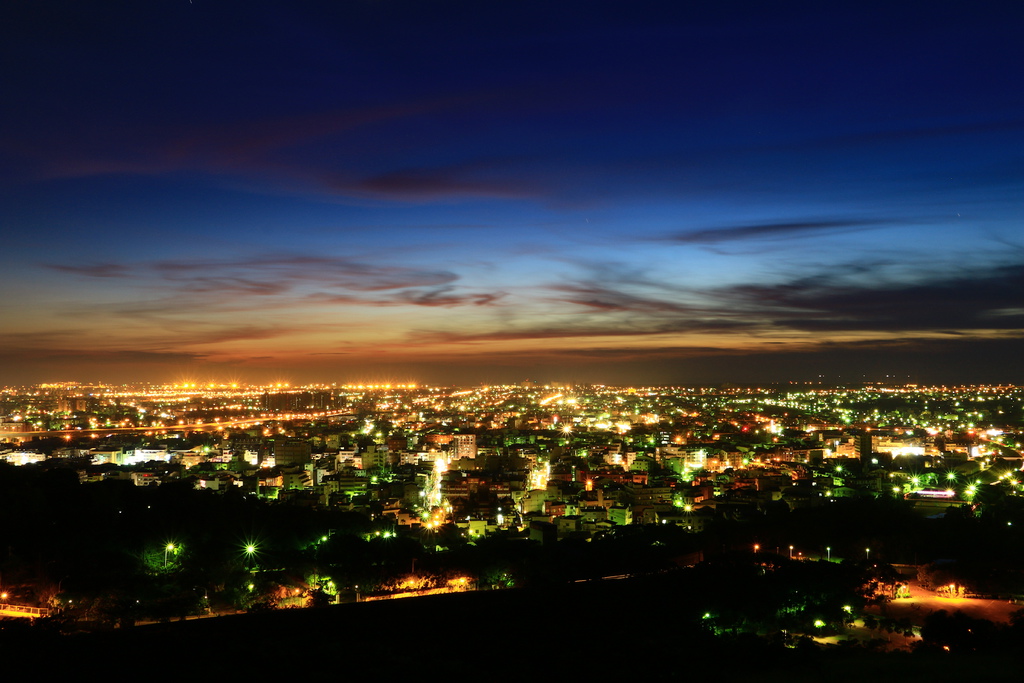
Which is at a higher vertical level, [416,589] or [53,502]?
[53,502]

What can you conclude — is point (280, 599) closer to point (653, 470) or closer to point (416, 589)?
point (416, 589)

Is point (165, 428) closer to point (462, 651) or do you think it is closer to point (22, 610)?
point (22, 610)

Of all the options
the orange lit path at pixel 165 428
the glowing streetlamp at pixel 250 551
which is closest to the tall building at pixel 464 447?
the orange lit path at pixel 165 428

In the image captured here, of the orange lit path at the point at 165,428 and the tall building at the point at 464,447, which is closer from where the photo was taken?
the tall building at the point at 464,447

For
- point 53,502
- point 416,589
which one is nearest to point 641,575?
point 416,589

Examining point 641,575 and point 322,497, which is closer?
point 641,575

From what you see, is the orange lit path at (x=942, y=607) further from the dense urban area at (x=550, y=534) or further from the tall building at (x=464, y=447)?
the tall building at (x=464, y=447)
